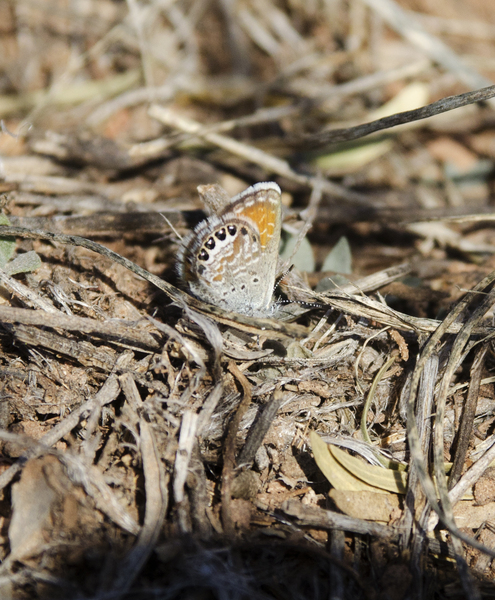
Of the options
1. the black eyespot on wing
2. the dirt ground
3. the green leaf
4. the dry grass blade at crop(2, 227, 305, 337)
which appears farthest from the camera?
the green leaf

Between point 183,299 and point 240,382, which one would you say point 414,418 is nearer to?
point 240,382

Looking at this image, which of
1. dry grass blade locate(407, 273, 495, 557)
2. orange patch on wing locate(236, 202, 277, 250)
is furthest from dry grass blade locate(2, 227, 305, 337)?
dry grass blade locate(407, 273, 495, 557)

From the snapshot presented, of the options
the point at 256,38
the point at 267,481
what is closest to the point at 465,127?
the point at 256,38

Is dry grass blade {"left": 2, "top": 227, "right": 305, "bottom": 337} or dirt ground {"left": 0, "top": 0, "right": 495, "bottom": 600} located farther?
dry grass blade {"left": 2, "top": 227, "right": 305, "bottom": 337}

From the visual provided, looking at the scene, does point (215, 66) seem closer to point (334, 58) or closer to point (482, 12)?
point (334, 58)

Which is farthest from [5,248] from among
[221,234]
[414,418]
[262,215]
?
[414,418]

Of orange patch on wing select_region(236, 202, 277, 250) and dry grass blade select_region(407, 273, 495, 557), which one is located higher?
orange patch on wing select_region(236, 202, 277, 250)

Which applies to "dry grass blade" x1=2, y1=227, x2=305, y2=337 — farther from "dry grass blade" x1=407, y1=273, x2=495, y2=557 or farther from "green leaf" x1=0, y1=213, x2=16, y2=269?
"dry grass blade" x1=407, y1=273, x2=495, y2=557

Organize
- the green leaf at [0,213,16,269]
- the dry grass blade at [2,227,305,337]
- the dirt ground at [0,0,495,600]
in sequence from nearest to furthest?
the dirt ground at [0,0,495,600]
the dry grass blade at [2,227,305,337]
the green leaf at [0,213,16,269]
